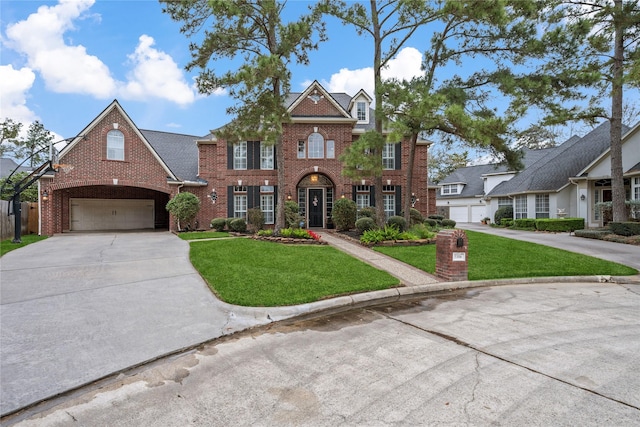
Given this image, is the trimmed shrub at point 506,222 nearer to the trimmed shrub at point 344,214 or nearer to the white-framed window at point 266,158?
the trimmed shrub at point 344,214

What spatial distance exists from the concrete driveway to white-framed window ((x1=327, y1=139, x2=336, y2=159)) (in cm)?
1183

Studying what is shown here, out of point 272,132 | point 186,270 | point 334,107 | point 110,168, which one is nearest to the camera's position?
point 186,270

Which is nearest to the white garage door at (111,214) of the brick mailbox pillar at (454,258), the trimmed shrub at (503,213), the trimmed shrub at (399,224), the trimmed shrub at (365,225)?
the trimmed shrub at (365,225)

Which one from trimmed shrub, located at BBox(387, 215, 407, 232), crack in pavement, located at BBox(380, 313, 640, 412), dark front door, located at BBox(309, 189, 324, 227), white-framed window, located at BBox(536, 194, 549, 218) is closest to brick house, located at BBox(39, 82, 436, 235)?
dark front door, located at BBox(309, 189, 324, 227)

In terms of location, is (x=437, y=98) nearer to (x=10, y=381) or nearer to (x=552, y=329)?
(x=552, y=329)

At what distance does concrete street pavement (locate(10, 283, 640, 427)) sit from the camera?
2742 millimetres

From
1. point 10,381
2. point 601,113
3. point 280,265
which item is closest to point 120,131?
point 280,265

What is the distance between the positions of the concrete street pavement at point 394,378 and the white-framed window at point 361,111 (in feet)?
55.7

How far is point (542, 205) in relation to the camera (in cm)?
2283

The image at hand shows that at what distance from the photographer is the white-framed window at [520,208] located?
24375mm

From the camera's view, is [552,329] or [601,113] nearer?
[552,329]

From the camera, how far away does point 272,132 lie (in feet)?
43.4

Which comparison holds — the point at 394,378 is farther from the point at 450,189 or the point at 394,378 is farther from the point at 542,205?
the point at 450,189

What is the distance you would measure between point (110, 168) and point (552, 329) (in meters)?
19.6
